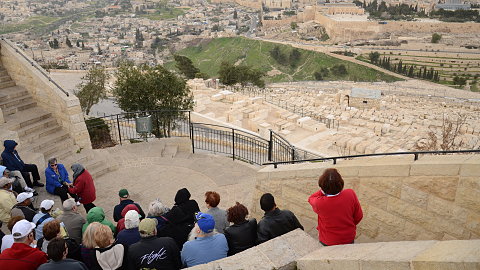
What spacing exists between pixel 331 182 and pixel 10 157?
6128mm

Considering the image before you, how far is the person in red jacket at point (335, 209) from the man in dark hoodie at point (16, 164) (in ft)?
19.0

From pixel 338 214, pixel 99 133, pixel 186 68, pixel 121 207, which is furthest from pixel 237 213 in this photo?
pixel 186 68

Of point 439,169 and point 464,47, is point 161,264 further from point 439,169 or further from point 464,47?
point 464,47

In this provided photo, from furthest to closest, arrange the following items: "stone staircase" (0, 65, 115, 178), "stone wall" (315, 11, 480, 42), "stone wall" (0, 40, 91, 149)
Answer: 1. "stone wall" (315, 11, 480, 42)
2. "stone wall" (0, 40, 91, 149)
3. "stone staircase" (0, 65, 115, 178)

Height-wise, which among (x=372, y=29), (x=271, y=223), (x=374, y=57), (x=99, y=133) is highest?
(x=271, y=223)

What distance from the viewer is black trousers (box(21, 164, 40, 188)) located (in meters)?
7.30

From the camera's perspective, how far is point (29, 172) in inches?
295

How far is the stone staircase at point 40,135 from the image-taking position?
8992 mm

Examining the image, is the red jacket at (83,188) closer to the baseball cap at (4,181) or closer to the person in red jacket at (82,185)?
the person in red jacket at (82,185)

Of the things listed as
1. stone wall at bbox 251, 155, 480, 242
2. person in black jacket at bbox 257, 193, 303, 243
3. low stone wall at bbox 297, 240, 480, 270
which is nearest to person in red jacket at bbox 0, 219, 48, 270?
person in black jacket at bbox 257, 193, 303, 243

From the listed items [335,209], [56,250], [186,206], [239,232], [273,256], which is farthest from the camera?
[186,206]

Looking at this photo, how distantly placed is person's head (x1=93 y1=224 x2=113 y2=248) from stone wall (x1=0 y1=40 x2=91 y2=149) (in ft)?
20.2

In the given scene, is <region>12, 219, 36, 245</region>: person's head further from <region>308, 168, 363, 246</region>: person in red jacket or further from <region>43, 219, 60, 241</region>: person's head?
<region>308, 168, 363, 246</region>: person in red jacket

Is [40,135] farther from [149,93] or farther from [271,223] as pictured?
[271,223]
